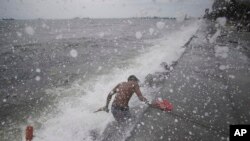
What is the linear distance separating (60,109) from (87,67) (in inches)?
351

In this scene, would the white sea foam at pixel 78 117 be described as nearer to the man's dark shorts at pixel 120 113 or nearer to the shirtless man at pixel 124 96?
the man's dark shorts at pixel 120 113

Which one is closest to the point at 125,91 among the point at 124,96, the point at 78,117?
the point at 124,96

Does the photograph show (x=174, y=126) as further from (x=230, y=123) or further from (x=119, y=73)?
(x=119, y=73)

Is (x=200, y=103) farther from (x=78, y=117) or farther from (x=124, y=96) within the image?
(x=78, y=117)

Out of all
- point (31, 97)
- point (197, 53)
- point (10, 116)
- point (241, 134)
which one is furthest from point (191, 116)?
point (197, 53)

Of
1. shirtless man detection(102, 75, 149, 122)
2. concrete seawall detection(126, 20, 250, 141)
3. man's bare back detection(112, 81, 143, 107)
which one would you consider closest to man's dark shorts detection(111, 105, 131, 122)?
shirtless man detection(102, 75, 149, 122)

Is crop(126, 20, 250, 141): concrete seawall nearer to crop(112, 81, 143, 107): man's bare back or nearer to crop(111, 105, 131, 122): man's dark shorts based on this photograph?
crop(111, 105, 131, 122): man's dark shorts

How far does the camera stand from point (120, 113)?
601 cm

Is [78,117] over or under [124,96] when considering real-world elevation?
under

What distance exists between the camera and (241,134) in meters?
5.51

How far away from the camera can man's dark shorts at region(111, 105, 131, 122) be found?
5.95m

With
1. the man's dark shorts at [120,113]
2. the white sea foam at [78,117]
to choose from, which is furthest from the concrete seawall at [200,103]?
the white sea foam at [78,117]

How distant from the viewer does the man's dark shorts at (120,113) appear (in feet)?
19.5

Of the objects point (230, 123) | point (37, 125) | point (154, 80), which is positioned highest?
point (154, 80)
